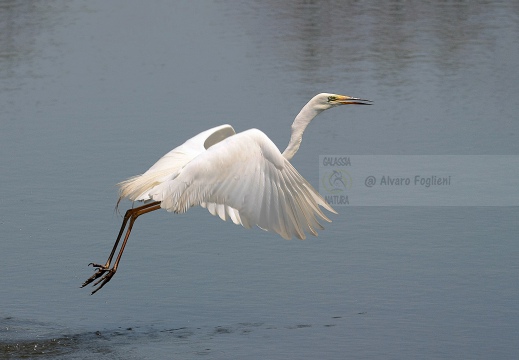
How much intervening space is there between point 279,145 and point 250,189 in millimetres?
4780

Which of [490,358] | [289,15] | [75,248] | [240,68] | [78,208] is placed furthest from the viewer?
[289,15]

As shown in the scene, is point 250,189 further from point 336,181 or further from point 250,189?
point 336,181

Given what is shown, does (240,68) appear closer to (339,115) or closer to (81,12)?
(339,115)

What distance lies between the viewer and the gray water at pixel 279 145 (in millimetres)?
8477

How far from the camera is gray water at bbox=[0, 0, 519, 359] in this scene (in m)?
8.48

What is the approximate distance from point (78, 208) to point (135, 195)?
9.53 feet

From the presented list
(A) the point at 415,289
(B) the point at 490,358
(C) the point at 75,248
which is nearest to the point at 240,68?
(C) the point at 75,248

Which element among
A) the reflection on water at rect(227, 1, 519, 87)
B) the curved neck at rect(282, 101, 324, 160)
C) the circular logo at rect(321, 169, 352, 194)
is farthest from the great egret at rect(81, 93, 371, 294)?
the reflection on water at rect(227, 1, 519, 87)

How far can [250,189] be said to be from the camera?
24.5 ft

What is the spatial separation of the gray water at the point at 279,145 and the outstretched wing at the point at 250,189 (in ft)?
3.79

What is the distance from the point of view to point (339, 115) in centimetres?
1394

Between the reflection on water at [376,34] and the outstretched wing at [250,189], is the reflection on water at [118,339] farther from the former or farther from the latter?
the reflection on water at [376,34]

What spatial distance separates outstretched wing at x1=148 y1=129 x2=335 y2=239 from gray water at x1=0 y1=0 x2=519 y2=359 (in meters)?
1.16

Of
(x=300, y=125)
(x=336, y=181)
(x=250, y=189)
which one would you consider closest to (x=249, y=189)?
(x=250, y=189)
